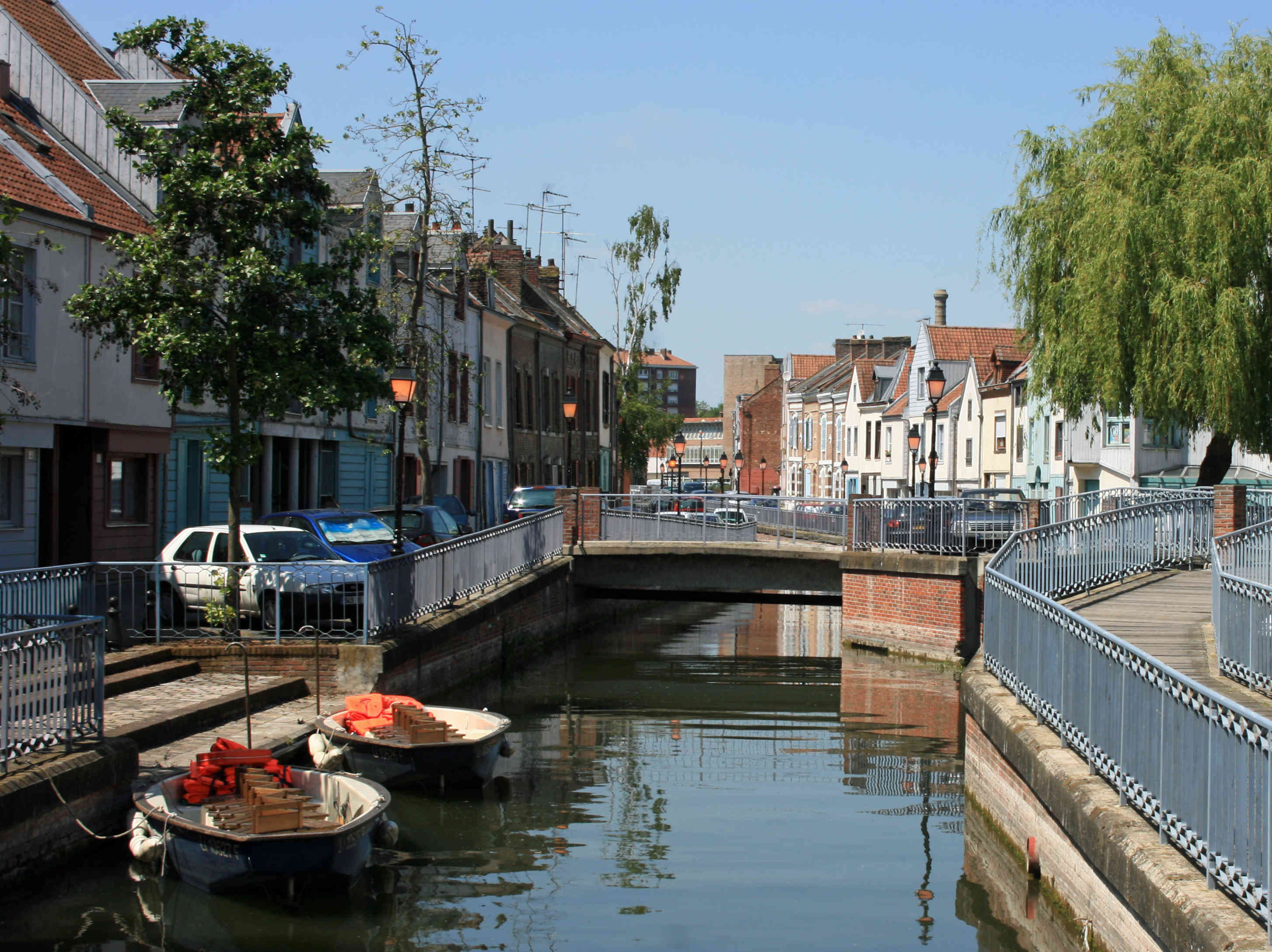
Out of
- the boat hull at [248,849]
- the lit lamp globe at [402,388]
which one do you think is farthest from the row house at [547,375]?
the boat hull at [248,849]

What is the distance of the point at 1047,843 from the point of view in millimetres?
9930

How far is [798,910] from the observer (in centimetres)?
1048

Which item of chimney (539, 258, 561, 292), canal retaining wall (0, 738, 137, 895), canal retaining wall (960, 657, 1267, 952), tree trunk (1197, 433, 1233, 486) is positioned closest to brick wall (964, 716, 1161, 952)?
canal retaining wall (960, 657, 1267, 952)

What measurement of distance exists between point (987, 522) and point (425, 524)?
406 inches

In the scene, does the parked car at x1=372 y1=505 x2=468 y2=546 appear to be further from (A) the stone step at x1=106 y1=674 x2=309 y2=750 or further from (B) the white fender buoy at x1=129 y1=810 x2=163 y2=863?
(B) the white fender buoy at x1=129 y1=810 x2=163 y2=863

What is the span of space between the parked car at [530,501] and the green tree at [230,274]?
1751cm

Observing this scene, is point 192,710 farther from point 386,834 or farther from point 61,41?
point 61,41

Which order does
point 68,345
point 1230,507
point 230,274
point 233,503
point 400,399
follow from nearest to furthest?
point 230,274 → point 233,503 → point 400,399 → point 1230,507 → point 68,345

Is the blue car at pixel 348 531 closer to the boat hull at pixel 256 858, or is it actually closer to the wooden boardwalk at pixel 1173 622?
the wooden boardwalk at pixel 1173 622

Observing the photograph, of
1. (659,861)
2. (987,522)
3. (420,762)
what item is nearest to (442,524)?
(987,522)

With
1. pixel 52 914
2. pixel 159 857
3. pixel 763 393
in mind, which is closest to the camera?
pixel 52 914

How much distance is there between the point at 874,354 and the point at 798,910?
276ft

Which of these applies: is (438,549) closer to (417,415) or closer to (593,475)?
(417,415)

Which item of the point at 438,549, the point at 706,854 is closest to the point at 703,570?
the point at 438,549
